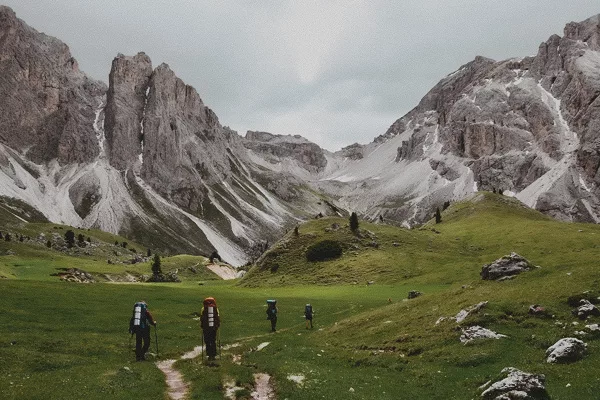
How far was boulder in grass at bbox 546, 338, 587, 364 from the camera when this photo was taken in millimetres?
24062

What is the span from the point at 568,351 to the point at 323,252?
82531 millimetres

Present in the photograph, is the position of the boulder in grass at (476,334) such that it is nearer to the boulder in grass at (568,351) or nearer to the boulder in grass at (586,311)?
the boulder in grass at (568,351)

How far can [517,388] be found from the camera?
1927 centimetres

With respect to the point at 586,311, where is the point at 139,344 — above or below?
above

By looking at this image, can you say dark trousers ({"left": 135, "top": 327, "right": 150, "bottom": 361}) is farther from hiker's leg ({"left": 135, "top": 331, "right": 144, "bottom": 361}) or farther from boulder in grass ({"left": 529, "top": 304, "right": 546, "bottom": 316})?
boulder in grass ({"left": 529, "top": 304, "right": 546, "bottom": 316})

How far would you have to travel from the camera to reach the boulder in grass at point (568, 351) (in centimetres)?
2406

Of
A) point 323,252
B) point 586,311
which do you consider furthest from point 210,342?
point 323,252

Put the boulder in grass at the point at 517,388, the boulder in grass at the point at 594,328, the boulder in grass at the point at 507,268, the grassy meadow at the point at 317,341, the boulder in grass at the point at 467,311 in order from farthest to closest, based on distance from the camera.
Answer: the boulder in grass at the point at 507,268 → the boulder in grass at the point at 467,311 → the boulder in grass at the point at 594,328 → the grassy meadow at the point at 317,341 → the boulder in grass at the point at 517,388

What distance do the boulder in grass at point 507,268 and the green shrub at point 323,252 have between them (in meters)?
62.9

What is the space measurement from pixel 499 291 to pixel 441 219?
126 m

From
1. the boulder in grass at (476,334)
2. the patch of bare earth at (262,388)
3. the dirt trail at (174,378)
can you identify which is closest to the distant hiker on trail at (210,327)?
the dirt trail at (174,378)

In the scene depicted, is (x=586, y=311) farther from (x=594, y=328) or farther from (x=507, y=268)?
(x=507, y=268)

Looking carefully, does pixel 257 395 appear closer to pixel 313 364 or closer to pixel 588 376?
pixel 313 364

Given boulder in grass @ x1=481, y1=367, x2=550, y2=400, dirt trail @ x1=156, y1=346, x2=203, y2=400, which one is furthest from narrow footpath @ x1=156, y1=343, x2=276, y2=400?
boulder in grass @ x1=481, y1=367, x2=550, y2=400
